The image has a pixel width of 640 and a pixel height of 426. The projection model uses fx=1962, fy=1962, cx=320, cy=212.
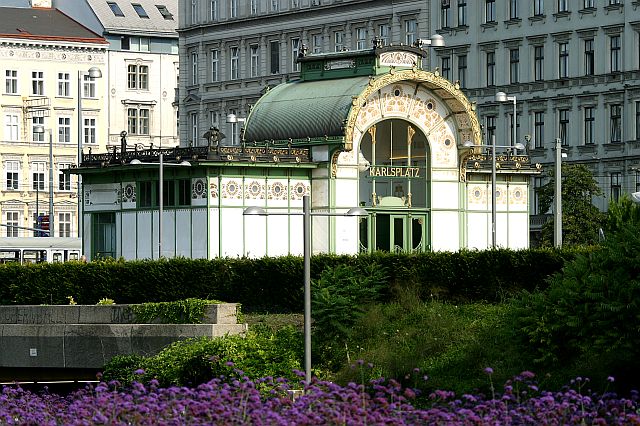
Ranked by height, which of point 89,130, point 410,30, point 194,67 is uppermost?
point 410,30

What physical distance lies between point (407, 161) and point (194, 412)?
4110 centimetres

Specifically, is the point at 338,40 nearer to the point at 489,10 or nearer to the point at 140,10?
the point at 489,10

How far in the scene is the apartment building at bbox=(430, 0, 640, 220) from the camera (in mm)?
106812

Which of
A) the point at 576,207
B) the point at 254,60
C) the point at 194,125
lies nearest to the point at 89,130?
the point at 194,125

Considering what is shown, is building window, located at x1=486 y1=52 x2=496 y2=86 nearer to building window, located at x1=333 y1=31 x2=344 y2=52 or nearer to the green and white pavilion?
building window, located at x1=333 y1=31 x2=344 y2=52

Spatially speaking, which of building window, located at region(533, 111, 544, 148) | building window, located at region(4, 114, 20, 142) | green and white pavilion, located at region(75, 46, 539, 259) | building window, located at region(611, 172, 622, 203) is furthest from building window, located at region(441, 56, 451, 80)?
green and white pavilion, located at region(75, 46, 539, 259)

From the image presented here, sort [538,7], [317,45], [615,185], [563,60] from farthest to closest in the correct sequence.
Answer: [317,45], [538,7], [563,60], [615,185]

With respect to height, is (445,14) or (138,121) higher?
(445,14)

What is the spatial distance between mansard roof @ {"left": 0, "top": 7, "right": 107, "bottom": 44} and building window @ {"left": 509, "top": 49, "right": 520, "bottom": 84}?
40142 millimetres

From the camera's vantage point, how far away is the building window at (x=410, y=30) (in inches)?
4776

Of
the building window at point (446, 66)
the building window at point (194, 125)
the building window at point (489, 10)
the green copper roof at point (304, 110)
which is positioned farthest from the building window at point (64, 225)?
the green copper roof at point (304, 110)

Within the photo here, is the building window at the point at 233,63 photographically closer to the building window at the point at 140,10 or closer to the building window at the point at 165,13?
the building window at the point at 140,10

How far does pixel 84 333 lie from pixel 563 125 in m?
62.6

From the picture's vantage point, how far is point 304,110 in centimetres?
6588
